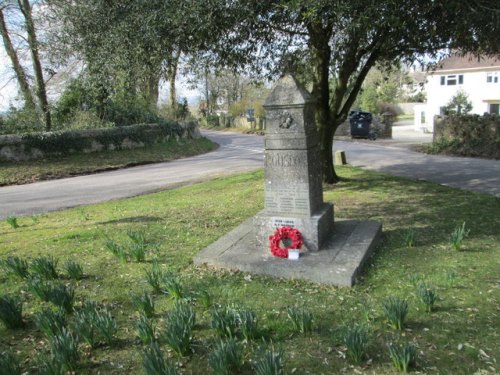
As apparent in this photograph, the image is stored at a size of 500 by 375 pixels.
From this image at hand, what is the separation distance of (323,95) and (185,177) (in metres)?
6.39

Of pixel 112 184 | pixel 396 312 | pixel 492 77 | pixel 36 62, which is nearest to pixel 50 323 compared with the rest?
pixel 396 312

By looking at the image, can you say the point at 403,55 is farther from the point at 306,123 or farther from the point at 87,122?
the point at 87,122

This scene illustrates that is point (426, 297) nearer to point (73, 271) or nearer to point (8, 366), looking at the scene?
point (8, 366)

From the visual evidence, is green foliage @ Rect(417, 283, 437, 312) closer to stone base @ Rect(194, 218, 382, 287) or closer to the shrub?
stone base @ Rect(194, 218, 382, 287)

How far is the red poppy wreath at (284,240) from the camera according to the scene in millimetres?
5770

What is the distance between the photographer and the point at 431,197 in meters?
10.1

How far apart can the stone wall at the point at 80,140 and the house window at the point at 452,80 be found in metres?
25.8

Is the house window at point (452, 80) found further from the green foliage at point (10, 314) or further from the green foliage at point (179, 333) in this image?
the green foliage at point (10, 314)

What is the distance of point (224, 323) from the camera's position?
3797 mm

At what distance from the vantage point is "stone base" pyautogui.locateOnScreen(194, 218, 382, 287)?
17.2ft

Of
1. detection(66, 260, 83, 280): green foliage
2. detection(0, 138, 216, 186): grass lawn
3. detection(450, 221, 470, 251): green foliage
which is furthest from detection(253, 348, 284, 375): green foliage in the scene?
detection(0, 138, 216, 186): grass lawn

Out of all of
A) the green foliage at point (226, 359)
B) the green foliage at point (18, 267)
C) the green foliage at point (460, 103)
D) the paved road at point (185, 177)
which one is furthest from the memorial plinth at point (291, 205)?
the green foliage at point (460, 103)

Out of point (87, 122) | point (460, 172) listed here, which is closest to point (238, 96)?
point (87, 122)

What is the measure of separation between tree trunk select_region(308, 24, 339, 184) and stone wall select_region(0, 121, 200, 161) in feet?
38.9
